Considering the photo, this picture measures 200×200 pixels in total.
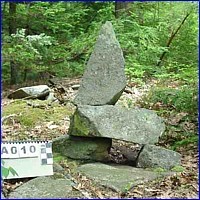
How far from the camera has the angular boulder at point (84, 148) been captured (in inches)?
201

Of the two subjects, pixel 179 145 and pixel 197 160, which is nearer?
pixel 197 160

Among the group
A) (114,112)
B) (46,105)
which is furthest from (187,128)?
(46,105)

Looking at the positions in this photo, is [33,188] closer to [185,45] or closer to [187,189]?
[187,189]

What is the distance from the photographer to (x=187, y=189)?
414cm

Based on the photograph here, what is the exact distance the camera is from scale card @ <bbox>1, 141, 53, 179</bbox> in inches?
168

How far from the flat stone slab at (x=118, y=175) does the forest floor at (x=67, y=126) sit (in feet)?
0.24

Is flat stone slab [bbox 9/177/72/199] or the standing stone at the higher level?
the standing stone

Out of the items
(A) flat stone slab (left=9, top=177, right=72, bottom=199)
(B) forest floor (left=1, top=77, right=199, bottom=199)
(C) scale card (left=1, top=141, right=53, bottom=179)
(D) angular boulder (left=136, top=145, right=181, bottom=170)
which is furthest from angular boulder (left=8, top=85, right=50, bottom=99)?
(A) flat stone slab (left=9, top=177, right=72, bottom=199)

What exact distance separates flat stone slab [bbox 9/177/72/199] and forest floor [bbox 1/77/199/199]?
0.38 feet

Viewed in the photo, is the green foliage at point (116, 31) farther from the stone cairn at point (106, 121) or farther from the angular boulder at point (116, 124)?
the angular boulder at point (116, 124)

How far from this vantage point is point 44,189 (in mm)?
4012

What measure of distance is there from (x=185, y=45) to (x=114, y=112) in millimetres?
6093

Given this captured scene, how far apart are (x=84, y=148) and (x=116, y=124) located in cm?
52

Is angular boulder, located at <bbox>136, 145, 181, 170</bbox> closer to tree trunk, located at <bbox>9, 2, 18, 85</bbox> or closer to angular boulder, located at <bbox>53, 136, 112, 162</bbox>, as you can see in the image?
angular boulder, located at <bbox>53, 136, 112, 162</bbox>
